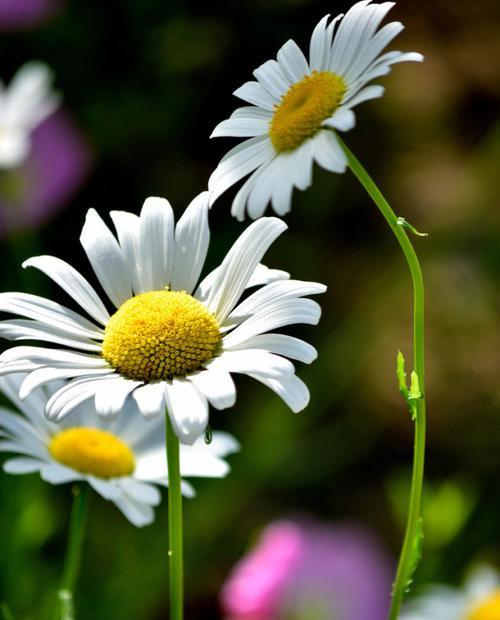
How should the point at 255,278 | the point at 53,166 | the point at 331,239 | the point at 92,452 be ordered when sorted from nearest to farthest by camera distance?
1. the point at 255,278
2. the point at 92,452
3. the point at 53,166
4. the point at 331,239

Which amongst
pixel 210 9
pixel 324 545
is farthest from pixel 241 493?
pixel 210 9

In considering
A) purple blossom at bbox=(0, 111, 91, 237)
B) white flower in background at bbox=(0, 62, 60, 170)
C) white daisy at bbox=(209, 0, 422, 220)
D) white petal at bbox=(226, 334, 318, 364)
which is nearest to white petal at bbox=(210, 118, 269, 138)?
white daisy at bbox=(209, 0, 422, 220)

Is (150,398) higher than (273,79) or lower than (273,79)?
lower

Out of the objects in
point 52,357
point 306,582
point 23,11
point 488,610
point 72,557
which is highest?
point 23,11

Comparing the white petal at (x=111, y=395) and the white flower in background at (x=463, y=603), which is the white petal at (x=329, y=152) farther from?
the white flower in background at (x=463, y=603)

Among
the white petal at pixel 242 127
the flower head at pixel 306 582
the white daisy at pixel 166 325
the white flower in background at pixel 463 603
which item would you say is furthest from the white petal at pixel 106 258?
the white flower in background at pixel 463 603

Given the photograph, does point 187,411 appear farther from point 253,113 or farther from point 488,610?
point 488,610

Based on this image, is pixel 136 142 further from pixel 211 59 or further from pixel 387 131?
pixel 387 131

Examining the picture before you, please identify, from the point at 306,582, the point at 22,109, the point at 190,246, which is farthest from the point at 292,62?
the point at 22,109
